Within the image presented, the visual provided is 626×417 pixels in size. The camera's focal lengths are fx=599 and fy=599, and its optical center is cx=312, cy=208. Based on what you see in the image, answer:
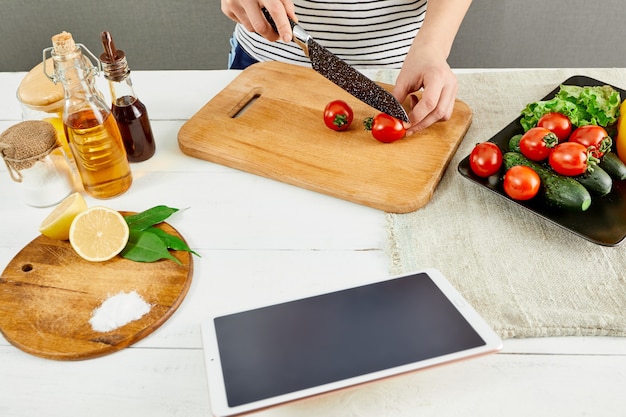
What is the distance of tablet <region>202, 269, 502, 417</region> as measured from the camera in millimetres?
715

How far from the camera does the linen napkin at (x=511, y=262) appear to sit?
2.81 feet

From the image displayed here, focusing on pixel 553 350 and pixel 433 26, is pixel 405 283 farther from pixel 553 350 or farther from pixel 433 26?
pixel 433 26

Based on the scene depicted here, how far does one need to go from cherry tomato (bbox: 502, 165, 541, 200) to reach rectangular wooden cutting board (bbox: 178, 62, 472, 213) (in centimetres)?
14

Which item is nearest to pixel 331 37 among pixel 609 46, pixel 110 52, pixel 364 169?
pixel 364 169

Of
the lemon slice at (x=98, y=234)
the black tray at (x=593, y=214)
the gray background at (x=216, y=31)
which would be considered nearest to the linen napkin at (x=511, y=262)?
the black tray at (x=593, y=214)

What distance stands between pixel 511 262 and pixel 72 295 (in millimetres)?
683

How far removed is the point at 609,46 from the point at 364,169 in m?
1.71

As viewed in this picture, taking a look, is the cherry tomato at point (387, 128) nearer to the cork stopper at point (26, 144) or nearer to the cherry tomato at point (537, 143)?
the cherry tomato at point (537, 143)

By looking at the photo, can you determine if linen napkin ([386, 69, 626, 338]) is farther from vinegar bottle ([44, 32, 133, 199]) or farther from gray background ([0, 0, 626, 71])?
gray background ([0, 0, 626, 71])

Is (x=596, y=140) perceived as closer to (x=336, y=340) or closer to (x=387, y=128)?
(x=387, y=128)

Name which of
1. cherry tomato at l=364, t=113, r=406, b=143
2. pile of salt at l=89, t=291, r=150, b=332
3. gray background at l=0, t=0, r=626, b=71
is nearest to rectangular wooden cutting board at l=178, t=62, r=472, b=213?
cherry tomato at l=364, t=113, r=406, b=143

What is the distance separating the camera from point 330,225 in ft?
3.45

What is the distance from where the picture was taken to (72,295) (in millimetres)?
906

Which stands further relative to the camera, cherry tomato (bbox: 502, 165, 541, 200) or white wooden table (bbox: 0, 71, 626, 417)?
cherry tomato (bbox: 502, 165, 541, 200)
